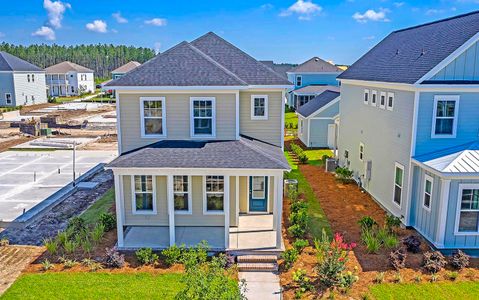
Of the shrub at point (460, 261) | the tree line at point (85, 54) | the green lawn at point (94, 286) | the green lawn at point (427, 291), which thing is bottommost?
the green lawn at point (94, 286)

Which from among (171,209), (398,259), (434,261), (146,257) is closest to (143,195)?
(171,209)

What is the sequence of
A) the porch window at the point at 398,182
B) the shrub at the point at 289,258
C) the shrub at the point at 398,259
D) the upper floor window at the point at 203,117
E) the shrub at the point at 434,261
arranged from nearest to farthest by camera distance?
1. the shrub at the point at 434,261
2. the shrub at the point at 398,259
3. the shrub at the point at 289,258
4. the upper floor window at the point at 203,117
5. the porch window at the point at 398,182

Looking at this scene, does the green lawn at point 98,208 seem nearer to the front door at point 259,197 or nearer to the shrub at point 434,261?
the front door at point 259,197

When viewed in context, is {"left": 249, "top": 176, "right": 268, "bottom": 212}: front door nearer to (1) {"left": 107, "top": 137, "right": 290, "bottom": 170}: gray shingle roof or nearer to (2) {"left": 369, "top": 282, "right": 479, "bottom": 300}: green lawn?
(1) {"left": 107, "top": 137, "right": 290, "bottom": 170}: gray shingle roof

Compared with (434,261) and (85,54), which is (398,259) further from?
(85,54)

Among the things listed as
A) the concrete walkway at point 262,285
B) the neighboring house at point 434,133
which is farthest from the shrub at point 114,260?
the neighboring house at point 434,133

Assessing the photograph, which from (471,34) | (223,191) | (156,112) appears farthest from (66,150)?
(471,34)

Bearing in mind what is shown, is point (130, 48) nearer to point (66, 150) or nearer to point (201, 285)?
point (66, 150)

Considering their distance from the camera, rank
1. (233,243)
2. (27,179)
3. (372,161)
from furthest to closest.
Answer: (27,179) < (372,161) < (233,243)
